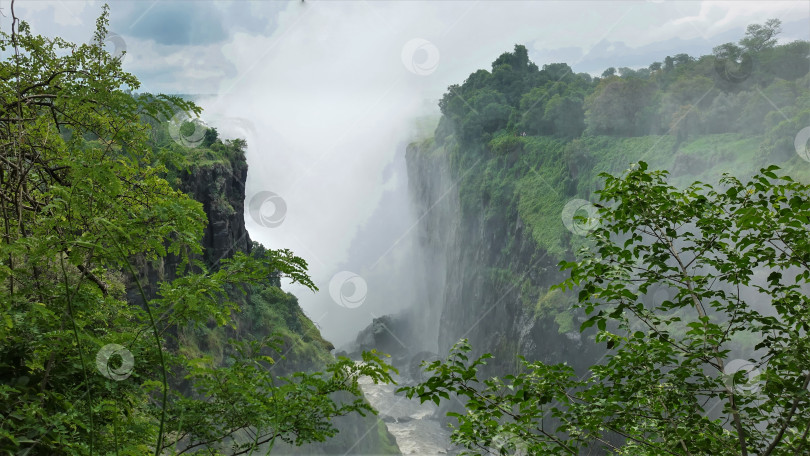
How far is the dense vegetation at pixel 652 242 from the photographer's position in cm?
355

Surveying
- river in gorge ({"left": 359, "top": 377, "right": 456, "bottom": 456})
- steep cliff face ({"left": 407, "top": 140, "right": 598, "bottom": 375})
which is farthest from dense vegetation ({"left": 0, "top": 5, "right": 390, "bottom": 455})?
river in gorge ({"left": 359, "top": 377, "right": 456, "bottom": 456})

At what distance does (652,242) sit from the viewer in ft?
95.2

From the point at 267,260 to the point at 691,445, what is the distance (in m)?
3.56

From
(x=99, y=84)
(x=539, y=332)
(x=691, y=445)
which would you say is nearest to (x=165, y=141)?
(x=539, y=332)

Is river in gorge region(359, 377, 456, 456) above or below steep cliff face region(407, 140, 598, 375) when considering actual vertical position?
below

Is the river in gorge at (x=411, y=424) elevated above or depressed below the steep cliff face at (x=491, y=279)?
below

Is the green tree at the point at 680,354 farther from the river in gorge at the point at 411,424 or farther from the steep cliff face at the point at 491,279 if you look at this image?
the river in gorge at the point at 411,424

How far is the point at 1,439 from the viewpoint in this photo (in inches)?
99.5

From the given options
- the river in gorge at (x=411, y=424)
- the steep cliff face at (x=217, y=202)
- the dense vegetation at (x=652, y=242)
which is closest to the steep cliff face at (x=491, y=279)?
the dense vegetation at (x=652, y=242)

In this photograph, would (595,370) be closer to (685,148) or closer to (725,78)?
(685,148)

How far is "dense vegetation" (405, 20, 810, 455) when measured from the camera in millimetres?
3553

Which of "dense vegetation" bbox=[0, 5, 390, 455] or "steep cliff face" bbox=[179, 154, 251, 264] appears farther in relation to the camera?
"steep cliff face" bbox=[179, 154, 251, 264]

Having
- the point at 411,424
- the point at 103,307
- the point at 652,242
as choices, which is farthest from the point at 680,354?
the point at 411,424

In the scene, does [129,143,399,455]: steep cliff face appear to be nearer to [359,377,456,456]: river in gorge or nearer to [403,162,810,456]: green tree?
[359,377,456,456]: river in gorge
